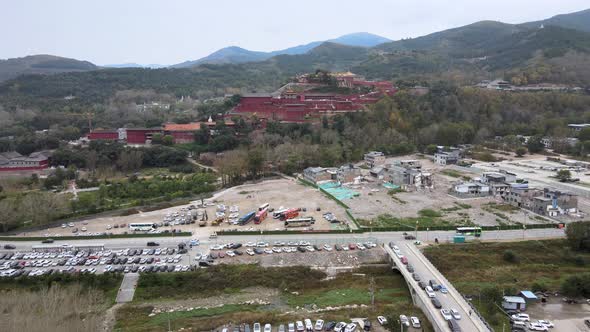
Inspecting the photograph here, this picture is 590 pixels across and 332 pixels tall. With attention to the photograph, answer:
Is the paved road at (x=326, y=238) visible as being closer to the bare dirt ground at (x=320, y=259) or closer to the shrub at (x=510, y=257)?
the bare dirt ground at (x=320, y=259)

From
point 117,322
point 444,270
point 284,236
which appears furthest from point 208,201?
point 444,270

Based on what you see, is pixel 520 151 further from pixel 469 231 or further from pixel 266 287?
pixel 266 287

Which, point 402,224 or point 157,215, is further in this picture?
point 157,215

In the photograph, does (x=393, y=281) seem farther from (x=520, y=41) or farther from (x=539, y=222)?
(x=520, y=41)

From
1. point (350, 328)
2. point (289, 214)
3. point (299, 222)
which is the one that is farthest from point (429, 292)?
point (289, 214)

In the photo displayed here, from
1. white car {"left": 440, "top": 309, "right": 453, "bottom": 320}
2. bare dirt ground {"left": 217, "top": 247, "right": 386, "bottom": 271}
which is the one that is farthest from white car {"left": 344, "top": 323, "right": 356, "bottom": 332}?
bare dirt ground {"left": 217, "top": 247, "right": 386, "bottom": 271}

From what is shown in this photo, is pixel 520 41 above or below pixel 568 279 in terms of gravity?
above

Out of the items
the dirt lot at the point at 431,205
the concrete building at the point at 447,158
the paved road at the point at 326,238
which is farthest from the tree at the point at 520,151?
the paved road at the point at 326,238

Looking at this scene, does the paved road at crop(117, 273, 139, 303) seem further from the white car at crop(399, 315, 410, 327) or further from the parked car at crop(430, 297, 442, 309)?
the parked car at crop(430, 297, 442, 309)
